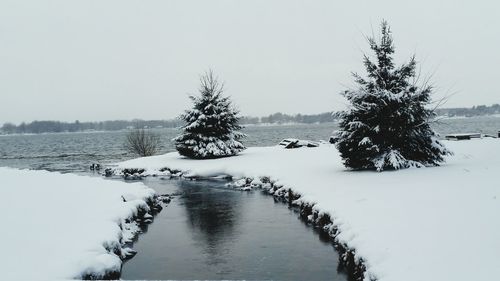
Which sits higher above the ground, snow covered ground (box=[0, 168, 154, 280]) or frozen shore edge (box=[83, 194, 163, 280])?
snow covered ground (box=[0, 168, 154, 280])

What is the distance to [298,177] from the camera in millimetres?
19281

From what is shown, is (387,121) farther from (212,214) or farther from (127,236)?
(127,236)

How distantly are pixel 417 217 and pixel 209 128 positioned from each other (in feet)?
77.1

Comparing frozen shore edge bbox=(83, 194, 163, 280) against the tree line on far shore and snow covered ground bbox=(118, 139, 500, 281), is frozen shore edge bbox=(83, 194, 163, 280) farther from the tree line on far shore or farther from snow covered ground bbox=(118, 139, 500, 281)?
the tree line on far shore

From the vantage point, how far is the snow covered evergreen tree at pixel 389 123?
17.5 meters

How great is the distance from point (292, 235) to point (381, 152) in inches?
284

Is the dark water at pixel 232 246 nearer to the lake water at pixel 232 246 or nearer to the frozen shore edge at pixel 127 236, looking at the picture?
the lake water at pixel 232 246

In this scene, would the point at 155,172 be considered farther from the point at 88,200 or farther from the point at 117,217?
the point at 117,217

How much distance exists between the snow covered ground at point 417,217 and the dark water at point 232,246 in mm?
1006

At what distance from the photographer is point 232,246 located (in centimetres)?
1154

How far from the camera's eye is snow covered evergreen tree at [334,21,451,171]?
17484 mm

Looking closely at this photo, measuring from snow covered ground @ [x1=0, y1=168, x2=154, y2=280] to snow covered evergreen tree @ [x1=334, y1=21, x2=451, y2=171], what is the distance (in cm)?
961

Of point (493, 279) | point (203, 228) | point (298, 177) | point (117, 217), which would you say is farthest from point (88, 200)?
point (493, 279)

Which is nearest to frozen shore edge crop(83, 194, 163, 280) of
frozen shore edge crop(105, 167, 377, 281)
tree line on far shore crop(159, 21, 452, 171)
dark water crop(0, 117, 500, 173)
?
frozen shore edge crop(105, 167, 377, 281)
